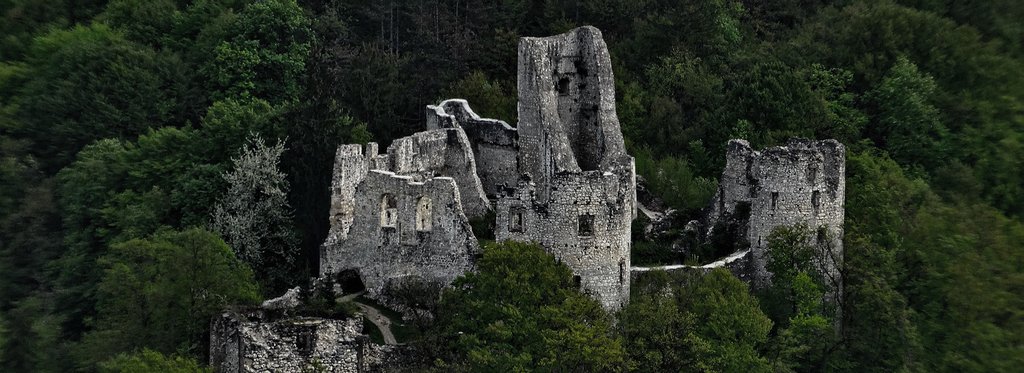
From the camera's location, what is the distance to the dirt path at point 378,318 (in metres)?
55.1

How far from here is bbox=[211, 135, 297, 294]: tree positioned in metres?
66.1

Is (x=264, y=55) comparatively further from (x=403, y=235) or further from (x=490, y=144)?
(x=403, y=235)

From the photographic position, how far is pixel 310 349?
53.2 metres

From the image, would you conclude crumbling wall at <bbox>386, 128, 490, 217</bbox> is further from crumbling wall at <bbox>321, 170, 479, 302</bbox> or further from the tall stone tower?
crumbling wall at <bbox>321, 170, 479, 302</bbox>

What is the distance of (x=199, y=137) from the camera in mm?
72625

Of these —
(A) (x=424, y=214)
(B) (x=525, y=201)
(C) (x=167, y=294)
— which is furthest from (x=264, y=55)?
(B) (x=525, y=201)

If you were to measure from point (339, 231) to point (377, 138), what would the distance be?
Result: 11.8 m

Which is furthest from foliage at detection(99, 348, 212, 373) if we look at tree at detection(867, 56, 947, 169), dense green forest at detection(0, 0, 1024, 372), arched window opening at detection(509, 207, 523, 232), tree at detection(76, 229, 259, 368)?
tree at detection(867, 56, 947, 169)

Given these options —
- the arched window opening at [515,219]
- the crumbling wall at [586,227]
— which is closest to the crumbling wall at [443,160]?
the arched window opening at [515,219]

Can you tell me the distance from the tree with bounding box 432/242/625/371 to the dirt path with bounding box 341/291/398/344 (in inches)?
88.3

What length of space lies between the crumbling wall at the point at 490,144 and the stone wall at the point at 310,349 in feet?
33.2

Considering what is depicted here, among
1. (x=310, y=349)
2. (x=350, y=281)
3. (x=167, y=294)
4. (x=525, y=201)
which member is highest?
(x=525, y=201)

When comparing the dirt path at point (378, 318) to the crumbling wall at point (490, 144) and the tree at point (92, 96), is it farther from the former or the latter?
the tree at point (92, 96)

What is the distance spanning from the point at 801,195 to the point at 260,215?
1999 centimetres
